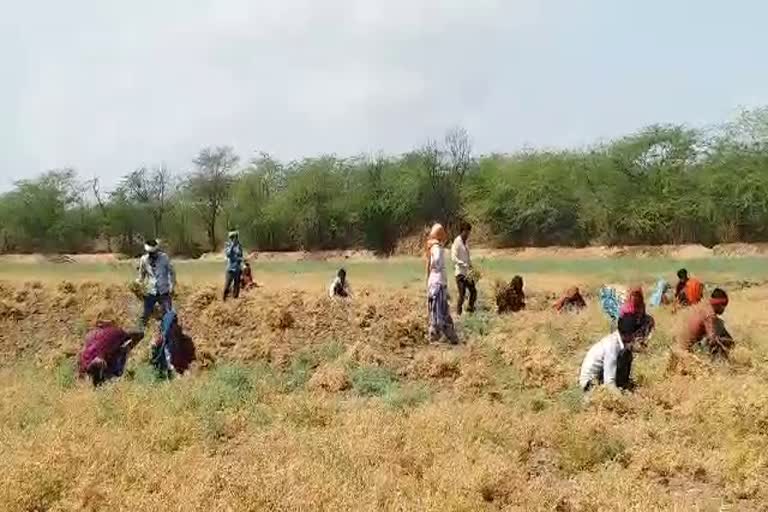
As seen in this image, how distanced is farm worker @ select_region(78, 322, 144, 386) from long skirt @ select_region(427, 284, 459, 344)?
153 inches

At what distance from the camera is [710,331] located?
32.4ft

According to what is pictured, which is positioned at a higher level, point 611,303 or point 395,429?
point 611,303

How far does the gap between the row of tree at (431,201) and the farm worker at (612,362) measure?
44.3 metres

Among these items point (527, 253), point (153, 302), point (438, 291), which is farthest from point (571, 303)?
point (527, 253)

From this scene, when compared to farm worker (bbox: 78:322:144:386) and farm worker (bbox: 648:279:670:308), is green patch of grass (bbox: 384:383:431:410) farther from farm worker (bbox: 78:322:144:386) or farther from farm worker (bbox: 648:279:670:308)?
farm worker (bbox: 648:279:670:308)

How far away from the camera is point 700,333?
10.0m

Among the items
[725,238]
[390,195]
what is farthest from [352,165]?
[725,238]

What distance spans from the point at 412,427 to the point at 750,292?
16080 millimetres

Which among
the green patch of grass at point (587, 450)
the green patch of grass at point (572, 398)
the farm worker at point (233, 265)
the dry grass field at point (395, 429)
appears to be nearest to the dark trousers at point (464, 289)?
the dry grass field at point (395, 429)

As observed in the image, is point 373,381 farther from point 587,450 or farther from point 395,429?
point 587,450

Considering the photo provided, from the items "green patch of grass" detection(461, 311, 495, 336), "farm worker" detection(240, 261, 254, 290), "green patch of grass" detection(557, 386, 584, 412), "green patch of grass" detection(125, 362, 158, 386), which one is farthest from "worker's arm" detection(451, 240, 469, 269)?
"farm worker" detection(240, 261, 254, 290)

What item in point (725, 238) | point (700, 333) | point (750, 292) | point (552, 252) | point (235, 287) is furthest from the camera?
point (552, 252)

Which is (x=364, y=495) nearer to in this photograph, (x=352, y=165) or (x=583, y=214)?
(x=583, y=214)

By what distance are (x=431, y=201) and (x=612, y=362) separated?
2199 inches
